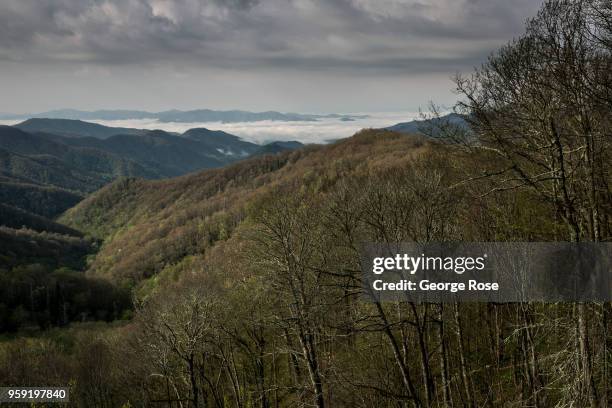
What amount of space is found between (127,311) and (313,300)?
364 ft

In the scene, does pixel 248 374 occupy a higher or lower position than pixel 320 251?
lower

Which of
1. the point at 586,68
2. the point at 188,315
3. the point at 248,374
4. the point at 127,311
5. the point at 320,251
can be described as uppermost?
the point at 586,68

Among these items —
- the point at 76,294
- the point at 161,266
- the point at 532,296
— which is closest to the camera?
the point at 532,296

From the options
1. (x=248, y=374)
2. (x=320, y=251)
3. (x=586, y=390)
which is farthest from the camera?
(x=248, y=374)

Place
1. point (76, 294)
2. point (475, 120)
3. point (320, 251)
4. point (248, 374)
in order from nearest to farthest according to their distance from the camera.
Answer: point (475, 120)
point (320, 251)
point (248, 374)
point (76, 294)

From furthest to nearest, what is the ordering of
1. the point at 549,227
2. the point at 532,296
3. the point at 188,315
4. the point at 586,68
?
the point at 188,315
the point at 549,227
the point at 532,296
the point at 586,68

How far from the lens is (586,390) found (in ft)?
29.8

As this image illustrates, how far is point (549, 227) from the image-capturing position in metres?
18.5

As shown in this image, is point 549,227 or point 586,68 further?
point 549,227

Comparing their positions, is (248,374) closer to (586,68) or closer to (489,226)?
(489,226)

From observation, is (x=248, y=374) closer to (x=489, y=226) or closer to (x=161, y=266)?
(x=489, y=226)

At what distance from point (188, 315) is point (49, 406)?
17.6 meters

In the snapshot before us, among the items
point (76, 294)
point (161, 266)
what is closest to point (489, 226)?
point (76, 294)

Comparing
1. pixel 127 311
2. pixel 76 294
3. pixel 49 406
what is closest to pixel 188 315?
pixel 49 406
